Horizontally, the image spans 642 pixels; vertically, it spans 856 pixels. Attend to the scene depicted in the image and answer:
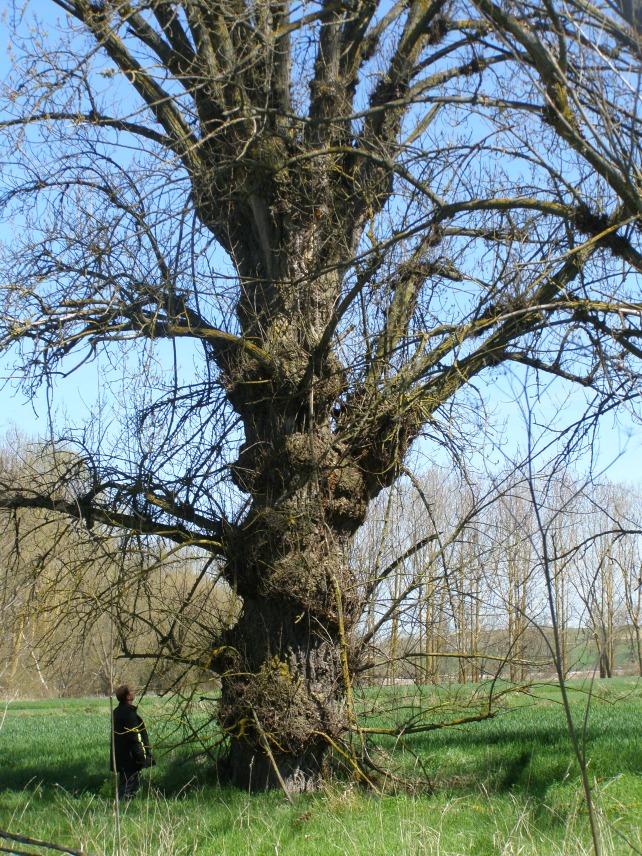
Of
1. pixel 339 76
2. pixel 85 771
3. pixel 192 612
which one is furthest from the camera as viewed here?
pixel 85 771

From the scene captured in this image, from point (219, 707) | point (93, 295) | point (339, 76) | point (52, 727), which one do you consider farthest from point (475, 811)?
point (52, 727)

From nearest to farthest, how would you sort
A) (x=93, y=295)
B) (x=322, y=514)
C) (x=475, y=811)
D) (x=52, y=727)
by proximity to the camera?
(x=475, y=811) → (x=93, y=295) → (x=322, y=514) → (x=52, y=727)

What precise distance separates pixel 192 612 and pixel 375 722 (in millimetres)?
3318

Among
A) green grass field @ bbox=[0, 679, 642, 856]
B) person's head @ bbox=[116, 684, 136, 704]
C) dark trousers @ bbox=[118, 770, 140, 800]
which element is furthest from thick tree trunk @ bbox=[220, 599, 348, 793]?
person's head @ bbox=[116, 684, 136, 704]

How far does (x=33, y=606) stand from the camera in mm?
8211

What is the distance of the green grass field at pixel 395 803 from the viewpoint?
5363 mm

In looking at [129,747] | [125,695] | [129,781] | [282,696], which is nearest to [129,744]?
[129,747]

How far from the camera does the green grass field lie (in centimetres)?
536

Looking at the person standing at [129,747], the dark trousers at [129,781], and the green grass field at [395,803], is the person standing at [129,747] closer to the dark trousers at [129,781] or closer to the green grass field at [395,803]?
the dark trousers at [129,781]

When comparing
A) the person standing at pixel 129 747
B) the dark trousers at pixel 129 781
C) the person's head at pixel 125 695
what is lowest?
the dark trousers at pixel 129 781

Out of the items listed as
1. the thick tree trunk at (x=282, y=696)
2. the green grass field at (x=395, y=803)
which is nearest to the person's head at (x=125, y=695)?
the green grass field at (x=395, y=803)

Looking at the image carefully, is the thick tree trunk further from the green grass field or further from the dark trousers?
the dark trousers

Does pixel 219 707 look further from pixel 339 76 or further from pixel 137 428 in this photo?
pixel 339 76

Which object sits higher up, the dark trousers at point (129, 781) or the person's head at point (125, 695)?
the person's head at point (125, 695)
